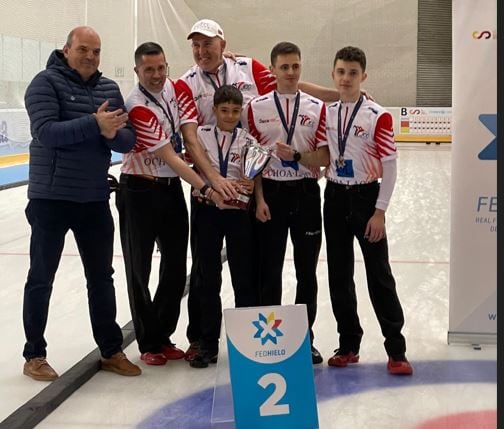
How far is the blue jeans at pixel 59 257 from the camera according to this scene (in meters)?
2.92

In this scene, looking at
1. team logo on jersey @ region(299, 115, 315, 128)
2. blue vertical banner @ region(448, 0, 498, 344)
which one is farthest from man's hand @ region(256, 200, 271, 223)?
blue vertical banner @ region(448, 0, 498, 344)

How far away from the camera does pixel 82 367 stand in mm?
3197

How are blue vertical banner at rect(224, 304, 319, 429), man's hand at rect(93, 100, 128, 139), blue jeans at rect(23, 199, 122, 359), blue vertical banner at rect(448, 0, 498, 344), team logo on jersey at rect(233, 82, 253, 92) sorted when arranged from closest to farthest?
blue vertical banner at rect(224, 304, 319, 429) < man's hand at rect(93, 100, 128, 139) < blue jeans at rect(23, 199, 122, 359) < team logo on jersey at rect(233, 82, 253, 92) < blue vertical banner at rect(448, 0, 498, 344)

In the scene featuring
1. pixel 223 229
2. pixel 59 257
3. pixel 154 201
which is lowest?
pixel 59 257

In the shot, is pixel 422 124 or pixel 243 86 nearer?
pixel 243 86

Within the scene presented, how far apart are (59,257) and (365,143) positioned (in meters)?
1.31

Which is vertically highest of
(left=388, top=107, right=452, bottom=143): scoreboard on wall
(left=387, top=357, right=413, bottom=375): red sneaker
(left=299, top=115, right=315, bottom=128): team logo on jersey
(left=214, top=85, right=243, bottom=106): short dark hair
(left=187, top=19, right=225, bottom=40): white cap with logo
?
(left=388, top=107, right=452, bottom=143): scoreboard on wall

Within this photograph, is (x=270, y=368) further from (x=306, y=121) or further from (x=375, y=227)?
(x=306, y=121)

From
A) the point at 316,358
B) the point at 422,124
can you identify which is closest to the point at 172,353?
the point at 316,358

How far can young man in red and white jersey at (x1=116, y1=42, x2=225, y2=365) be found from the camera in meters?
3.09

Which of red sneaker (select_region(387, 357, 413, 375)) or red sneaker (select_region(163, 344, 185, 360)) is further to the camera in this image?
red sneaker (select_region(163, 344, 185, 360))

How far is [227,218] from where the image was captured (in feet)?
10.3

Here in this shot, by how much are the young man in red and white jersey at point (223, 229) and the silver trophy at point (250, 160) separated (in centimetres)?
2

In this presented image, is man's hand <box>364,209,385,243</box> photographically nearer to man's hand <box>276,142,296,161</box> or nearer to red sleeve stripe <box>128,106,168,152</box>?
man's hand <box>276,142,296,161</box>
